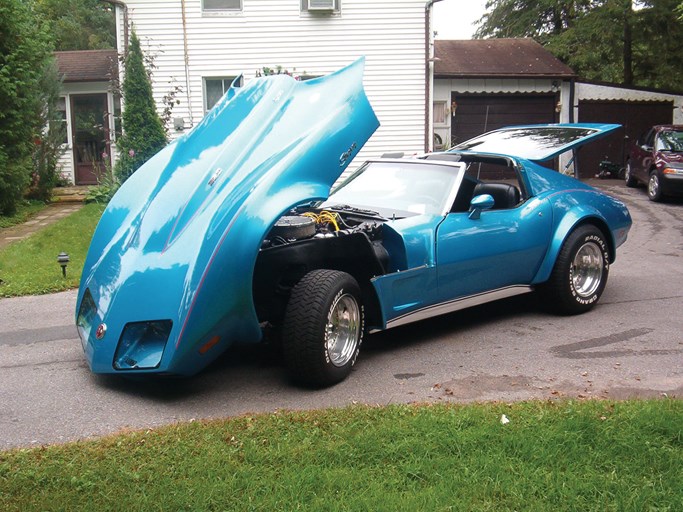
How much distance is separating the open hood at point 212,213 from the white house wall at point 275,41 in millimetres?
11504

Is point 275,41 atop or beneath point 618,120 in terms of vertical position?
atop

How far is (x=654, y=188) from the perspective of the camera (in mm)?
15594

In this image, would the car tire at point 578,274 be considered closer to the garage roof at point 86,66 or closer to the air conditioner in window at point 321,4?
the air conditioner in window at point 321,4

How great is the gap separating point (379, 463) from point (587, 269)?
3983 millimetres

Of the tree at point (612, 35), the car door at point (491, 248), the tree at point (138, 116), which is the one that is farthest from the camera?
the tree at point (612, 35)

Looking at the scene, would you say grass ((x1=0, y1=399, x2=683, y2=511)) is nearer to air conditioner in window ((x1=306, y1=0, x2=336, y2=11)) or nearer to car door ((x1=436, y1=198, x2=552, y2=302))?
car door ((x1=436, y1=198, x2=552, y2=302))

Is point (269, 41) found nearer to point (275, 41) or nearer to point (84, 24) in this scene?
point (275, 41)

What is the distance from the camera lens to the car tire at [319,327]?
4.55 meters

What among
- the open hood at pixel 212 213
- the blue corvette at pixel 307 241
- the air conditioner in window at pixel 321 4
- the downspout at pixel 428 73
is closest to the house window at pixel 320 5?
the air conditioner in window at pixel 321 4

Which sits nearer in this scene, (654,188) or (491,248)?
(491,248)

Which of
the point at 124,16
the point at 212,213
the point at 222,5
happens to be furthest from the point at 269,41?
the point at 212,213

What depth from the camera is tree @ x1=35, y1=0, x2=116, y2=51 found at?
128 feet

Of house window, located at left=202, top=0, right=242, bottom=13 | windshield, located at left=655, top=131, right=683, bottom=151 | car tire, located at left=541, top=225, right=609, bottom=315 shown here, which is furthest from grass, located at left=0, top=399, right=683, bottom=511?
house window, located at left=202, top=0, right=242, bottom=13

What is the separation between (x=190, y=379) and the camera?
493 centimetres
